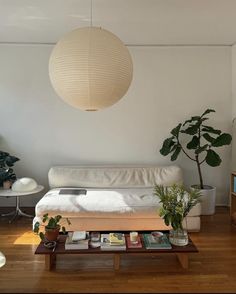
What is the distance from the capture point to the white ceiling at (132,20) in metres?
2.94

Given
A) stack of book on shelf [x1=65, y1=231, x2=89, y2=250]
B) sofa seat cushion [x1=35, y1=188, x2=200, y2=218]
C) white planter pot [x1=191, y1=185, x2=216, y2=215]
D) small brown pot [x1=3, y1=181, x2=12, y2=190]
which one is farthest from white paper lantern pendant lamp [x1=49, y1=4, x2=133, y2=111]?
white planter pot [x1=191, y1=185, x2=216, y2=215]

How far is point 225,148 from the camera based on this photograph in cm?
456

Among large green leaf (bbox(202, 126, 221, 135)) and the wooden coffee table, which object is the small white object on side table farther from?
large green leaf (bbox(202, 126, 221, 135))

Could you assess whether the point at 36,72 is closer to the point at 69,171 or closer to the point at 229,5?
the point at 69,171

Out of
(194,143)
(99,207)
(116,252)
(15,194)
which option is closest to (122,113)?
(194,143)

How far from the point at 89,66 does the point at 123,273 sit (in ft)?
5.96

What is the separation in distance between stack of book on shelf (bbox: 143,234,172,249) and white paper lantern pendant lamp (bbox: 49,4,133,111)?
1.44 m

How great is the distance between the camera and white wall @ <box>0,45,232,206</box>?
4465 mm

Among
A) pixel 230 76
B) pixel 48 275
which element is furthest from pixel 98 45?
pixel 230 76

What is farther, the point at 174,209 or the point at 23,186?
the point at 23,186

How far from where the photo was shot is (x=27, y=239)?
3311 mm

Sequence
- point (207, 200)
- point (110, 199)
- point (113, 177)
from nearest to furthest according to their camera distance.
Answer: point (110, 199) < point (207, 200) < point (113, 177)

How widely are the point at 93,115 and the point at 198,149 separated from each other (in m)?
1.66

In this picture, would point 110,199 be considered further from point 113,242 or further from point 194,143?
point 194,143
